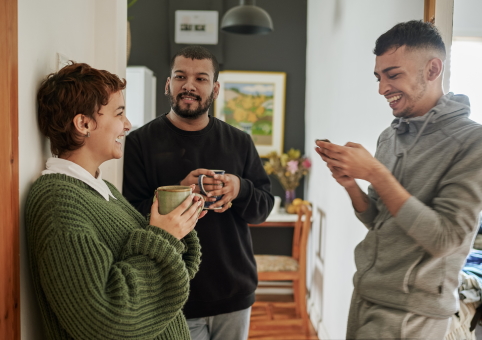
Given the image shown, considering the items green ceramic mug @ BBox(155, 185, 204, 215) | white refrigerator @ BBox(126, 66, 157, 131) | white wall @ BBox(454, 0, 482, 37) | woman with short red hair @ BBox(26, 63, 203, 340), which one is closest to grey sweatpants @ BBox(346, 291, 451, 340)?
woman with short red hair @ BBox(26, 63, 203, 340)

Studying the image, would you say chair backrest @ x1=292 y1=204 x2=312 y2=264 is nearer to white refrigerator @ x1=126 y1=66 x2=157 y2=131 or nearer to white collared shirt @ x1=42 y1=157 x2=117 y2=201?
white refrigerator @ x1=126 y1=66 x2=157 y2=131

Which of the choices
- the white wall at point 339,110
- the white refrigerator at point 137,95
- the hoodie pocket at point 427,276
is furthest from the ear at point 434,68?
the white refrigerator at point 137,95

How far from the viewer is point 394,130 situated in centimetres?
131

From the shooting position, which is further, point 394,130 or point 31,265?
point 394,130

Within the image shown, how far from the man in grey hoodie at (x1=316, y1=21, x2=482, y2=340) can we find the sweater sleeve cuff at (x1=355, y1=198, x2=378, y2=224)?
0.18ft

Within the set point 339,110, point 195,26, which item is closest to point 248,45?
point 195,26

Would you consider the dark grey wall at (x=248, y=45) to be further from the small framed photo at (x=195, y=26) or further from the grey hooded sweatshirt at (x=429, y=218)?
the grey hooded sweatshirt at (x=429, y=218)

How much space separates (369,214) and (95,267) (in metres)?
0.83

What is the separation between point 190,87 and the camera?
1.58m

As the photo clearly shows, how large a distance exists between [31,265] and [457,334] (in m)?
1.50

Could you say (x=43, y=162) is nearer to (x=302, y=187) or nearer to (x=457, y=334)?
(x=457, y=334)

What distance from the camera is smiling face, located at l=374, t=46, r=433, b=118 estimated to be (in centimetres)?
117

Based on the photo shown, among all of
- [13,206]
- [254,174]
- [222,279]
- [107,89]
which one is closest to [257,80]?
[254,174]

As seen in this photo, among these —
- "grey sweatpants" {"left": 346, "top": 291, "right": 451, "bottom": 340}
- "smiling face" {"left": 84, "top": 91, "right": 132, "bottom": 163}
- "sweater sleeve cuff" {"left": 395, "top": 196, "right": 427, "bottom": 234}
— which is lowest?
"grey sweatpants" {"left": 346, "top": 291, "right": 451, "bottom": 340}
